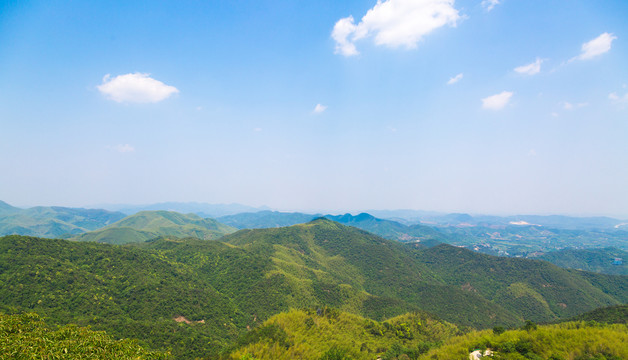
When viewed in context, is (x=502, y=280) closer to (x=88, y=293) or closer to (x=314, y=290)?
(x=314, y=290)

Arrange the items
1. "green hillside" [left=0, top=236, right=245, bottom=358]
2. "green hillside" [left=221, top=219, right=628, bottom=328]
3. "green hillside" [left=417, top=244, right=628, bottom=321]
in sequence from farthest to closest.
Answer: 1. "green hillside" [left=417, top=244, right=628, bottom=321]
2. "green hillside" [left=221, top=219, right=628, bottom=328]
3. "green hillside" [left=0, top=236, right=245, bottom=358]

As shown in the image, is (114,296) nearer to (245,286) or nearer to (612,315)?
(245,286)

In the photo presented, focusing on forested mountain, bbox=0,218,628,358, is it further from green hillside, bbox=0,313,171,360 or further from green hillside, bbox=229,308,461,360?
green hillside, bbox=0,313,171,360

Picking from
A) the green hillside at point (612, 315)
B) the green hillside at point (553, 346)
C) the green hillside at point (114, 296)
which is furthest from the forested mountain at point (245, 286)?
the green hillside at point (553, 346)

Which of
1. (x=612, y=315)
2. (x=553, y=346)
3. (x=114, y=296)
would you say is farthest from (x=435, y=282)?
(x=114, y=296)

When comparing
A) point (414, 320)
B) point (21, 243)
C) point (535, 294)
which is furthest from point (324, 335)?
point (535, 294)

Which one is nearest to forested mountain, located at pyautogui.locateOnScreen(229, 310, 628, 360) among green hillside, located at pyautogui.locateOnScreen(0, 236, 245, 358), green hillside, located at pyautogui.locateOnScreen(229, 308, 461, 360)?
green hillside, located at pyautogui.locateOnScreen(229, 308, 461, 360)

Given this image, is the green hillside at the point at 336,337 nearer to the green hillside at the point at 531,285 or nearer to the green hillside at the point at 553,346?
the green hillside at the point at 553,346
